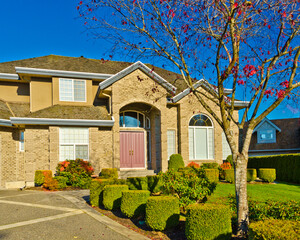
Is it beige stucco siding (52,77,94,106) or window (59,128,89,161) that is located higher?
beige stucco siding (52,77,94,106)

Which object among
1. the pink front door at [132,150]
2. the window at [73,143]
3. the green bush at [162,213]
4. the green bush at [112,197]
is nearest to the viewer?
the green bush at [162,213]

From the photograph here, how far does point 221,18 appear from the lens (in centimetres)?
748

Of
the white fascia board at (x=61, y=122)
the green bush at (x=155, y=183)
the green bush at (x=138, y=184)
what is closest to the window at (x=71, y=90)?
the white fascia board at (x=61, y=122)

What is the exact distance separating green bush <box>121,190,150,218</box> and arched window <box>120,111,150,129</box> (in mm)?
11565

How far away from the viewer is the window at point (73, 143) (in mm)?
16781

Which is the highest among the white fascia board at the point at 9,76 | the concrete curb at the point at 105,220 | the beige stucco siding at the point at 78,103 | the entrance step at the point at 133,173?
the white fascia board at the point at 9,76

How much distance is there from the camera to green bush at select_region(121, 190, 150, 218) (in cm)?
832

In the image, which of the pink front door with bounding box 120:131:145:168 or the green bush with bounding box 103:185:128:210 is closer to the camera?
the green bush with bounding box 103:185:128:210

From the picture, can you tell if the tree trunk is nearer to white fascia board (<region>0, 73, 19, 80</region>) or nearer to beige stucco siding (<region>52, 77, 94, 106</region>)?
beige stucco siding (<region>52, 77, 94, 106</region>)

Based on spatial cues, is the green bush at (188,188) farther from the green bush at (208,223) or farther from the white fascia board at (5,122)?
the white fascia board at (5,122)

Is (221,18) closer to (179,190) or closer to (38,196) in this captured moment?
(179,190)

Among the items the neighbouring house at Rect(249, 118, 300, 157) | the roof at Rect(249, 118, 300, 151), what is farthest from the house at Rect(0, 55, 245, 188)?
the roof at Rect(249, 118, 300, 151)

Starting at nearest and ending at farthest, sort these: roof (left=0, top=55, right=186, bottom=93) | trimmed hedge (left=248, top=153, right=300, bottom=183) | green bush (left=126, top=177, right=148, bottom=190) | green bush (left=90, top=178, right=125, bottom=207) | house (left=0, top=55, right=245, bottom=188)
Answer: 1. green bush (left=90, top=178, right=125, bottom=207)
2. green bush (left=126, top=177, right=148, bottom=190)
3. house (left=0, top=55, right=245, bottom=188)
4. trimmed hedge (left=248, top=153, right=300, bottom=183)
5. roof (left=0, top=55, right=186, bottom=93)

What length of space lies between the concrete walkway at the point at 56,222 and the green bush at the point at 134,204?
0.53 m
